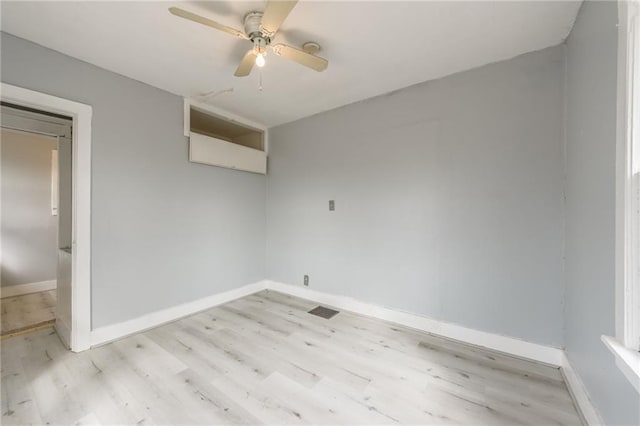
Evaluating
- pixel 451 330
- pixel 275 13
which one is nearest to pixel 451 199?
pixel 451 330

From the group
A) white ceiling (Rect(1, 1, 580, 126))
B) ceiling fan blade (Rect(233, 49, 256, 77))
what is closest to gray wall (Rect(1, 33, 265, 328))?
white ceiling (Rect(1, 1, 580, 126))

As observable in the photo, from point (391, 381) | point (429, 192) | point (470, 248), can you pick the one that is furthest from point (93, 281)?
point (470, 248)

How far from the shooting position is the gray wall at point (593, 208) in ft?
3.72

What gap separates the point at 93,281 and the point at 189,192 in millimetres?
1190

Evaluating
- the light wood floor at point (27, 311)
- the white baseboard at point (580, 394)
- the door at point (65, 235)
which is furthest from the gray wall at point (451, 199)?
the light wood floor at point (27, 311)

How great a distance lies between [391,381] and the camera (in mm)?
1734

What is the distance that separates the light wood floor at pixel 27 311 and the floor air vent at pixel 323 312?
2733 mm

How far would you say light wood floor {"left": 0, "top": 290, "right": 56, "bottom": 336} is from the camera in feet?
8.23

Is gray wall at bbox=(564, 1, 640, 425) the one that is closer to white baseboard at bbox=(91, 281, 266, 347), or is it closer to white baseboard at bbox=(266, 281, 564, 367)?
white baseboard at bbox=(266, 281, 564, 367)

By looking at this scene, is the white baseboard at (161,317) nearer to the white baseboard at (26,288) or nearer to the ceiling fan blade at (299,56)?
the white baseboard at (26,288)

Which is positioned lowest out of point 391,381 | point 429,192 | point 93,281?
point 391,381

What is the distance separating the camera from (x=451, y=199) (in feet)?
7.57

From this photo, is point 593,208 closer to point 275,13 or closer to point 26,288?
point 275,13

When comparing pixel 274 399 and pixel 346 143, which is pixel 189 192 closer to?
pixel 346 143
